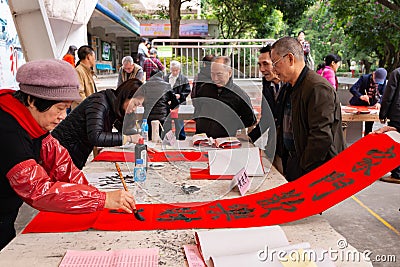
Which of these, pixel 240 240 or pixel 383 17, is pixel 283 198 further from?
pixel 383 17

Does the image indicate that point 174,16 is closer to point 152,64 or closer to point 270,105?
point 152,64

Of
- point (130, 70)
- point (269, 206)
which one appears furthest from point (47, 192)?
point (130, 70)

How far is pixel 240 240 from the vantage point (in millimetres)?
1213

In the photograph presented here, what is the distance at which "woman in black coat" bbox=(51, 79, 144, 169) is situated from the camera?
2182 millimetres

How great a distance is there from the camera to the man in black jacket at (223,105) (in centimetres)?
288

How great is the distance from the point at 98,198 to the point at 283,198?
0.76m

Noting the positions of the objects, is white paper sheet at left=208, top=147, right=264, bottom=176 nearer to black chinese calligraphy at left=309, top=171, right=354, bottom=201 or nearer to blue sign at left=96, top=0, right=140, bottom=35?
black chinese calligraphy at left=309, top=171, right=354, bottom=201

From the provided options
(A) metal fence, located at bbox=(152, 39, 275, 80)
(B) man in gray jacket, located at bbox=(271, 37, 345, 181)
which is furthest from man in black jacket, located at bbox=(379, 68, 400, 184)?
(B) man in gray jacket, located at bbox=(271, 37, 345, 181)

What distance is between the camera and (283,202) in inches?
61.5

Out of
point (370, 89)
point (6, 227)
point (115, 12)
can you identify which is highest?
point (115, 12)

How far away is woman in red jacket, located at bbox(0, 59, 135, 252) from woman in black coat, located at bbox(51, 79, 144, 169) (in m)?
0.79

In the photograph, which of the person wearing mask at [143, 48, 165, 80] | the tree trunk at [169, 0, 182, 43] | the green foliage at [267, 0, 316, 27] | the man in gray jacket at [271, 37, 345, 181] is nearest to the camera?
the man in gray jacket at [271, 37, 345, 181]

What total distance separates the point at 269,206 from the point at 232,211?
5.9 inches

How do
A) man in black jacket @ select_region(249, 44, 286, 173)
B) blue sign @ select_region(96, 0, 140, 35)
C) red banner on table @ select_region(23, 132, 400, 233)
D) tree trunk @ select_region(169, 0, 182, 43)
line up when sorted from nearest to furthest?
1. red banner on table @ select_region(23, 132, 400, 233)
2. man in black jacket @ select_region(249, 44, 286, 173)
3. tree trunk @ select_region(169, 0, 182, 43)
4. blue sign @ select_region(96, 0, 140, 35)
